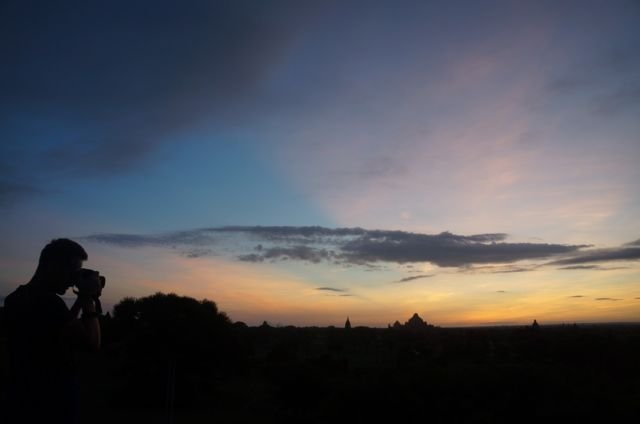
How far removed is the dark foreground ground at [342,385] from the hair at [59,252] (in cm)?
643

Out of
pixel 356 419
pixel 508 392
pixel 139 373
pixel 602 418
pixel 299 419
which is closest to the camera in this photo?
pixel 602 418

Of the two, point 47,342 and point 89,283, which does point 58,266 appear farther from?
point 47,342

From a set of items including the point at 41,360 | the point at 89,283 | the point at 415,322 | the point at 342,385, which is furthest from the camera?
the point at 415,322

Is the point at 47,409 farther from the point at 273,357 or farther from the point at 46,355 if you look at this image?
the point at 273,357

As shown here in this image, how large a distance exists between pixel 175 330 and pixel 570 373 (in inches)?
620

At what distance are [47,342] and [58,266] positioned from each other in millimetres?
499

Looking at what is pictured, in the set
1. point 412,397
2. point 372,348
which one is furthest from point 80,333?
point 372,348

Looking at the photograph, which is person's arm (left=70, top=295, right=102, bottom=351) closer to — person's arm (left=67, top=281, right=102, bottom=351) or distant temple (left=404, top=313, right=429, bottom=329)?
person's arm (left=67, top=281, right=102, bottom=351)

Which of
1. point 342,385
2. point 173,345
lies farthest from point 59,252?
point 173,345

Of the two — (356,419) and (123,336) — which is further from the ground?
(123,336)

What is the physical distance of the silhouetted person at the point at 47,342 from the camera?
11.1ft

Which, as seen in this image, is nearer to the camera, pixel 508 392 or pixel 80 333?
pixel 80 333

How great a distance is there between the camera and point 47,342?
3.44m

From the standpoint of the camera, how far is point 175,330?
22.4 metres
